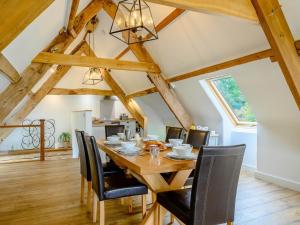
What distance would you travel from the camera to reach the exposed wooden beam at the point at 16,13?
1.50 m

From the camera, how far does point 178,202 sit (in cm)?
182

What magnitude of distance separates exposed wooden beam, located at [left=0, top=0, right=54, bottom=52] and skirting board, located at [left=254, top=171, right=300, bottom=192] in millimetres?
3988

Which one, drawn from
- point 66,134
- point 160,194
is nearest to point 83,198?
point 160,194

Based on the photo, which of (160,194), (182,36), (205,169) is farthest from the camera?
Result: (182,36)

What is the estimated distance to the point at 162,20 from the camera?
4172 mm

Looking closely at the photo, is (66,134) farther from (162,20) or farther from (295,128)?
(295,128)

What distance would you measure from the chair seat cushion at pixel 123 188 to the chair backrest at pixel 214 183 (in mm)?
773

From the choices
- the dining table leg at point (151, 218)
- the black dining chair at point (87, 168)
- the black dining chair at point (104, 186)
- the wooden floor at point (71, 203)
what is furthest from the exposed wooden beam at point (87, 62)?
the dining table leg at point (151, 218)

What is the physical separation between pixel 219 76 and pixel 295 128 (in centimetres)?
149

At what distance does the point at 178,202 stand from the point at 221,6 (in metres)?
1.91

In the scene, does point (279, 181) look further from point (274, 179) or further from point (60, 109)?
point (60, 109)

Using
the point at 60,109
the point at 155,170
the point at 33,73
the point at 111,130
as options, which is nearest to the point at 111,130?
the point at 111,130

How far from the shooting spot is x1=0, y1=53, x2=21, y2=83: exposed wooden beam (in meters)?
2.90

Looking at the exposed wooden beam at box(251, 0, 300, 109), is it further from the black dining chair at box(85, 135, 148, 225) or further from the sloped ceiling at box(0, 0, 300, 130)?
the black dining chair at box(85, 135, 148, 225)
